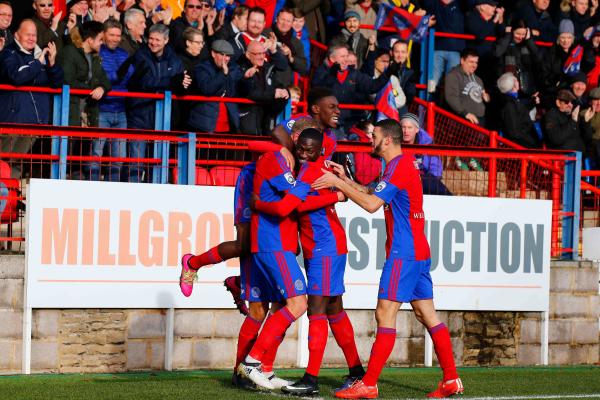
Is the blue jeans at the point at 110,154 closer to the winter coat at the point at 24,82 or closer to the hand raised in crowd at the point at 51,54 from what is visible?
the winter coat at the point at 24,82

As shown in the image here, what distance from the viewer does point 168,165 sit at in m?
13.1

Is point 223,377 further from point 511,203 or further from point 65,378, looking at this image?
point 511,203

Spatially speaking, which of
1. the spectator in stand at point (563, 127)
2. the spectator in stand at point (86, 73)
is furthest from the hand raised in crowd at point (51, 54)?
the spectator in stand at point (563, 127)

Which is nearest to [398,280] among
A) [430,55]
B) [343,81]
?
[343,81]

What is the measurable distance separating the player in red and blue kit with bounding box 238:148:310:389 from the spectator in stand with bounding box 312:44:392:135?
622cm

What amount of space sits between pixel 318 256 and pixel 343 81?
659cm

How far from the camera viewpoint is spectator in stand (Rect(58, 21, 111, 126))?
14.0 meters

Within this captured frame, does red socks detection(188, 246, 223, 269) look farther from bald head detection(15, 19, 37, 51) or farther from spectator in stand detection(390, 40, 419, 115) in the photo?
spectator in stand detection(390, 40, 419, 115)

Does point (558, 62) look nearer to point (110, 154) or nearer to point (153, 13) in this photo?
point (153, 13)

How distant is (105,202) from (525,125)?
7.62 meters

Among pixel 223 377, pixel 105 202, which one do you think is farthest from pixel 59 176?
pixel 223 377

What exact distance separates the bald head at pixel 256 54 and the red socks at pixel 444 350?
5523mm

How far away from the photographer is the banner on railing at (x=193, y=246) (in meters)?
12.1

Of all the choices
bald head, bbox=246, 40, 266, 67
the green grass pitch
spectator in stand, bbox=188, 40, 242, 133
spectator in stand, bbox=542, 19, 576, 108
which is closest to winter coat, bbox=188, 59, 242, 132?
spectator in stand, bbox=188, 40, 242, 133
